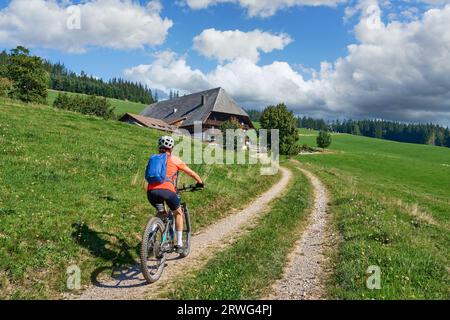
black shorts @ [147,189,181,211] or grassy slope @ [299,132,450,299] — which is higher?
black shorts @ [147,189,181,211]

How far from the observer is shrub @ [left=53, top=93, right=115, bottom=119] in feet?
342

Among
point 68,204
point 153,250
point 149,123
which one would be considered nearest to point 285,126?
point 149,123

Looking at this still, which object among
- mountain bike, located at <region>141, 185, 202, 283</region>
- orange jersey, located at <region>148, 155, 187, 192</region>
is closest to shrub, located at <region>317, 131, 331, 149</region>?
mountain bike, located at <region>141, 185, 202, 283</region>

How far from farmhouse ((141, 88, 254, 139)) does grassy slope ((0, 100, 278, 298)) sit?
216 ft

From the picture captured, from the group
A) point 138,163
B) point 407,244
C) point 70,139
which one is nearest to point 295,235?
point 407,244

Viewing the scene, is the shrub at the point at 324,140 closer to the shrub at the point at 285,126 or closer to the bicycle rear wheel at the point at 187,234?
the shrub at the point at 285,126

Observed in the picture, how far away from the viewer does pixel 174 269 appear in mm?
9047

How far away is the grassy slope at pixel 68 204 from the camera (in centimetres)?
819

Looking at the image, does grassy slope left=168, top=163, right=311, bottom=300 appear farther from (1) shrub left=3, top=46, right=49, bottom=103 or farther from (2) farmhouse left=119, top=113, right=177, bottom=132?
(2) farmhouse left=119, top=113, right=177, bottom=132

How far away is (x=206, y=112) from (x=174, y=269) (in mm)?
83698

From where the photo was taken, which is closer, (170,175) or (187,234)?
(170,175)

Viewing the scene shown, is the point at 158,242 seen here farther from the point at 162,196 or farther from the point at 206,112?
the point at 206,112
